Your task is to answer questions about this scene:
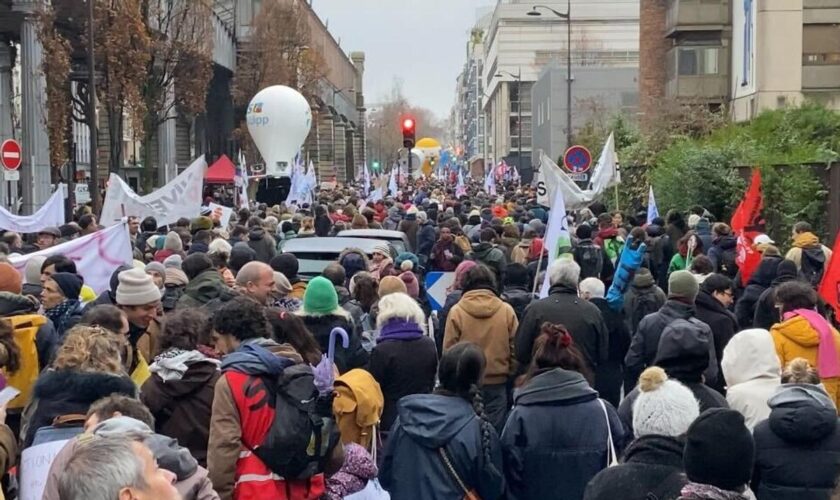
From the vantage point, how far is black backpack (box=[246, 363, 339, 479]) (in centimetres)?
541

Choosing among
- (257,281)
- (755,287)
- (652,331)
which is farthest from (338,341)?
(755,287)

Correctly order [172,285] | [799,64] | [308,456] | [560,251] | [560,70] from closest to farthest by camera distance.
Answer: [308,456]
[172,285]
[560,251]
[799,64]
[560,70]

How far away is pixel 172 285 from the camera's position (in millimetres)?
9617

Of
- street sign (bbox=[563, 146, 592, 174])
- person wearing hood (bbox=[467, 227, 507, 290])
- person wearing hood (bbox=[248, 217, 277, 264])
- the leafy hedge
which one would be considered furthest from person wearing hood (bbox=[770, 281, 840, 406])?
street sign (bbox=[563, 146, 592, 174])

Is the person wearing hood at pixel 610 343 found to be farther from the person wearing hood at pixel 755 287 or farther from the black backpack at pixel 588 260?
the black backpack at pixel 588 260

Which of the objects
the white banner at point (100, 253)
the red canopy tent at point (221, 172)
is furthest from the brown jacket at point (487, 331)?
the red canopy tent at point (221, 172)

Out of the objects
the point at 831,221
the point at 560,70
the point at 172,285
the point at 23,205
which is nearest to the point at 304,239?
the point at 172,285

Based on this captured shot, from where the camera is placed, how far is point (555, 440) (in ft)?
19.9

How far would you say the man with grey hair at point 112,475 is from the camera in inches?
126

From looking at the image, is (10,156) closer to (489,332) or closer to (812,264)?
(812,264)

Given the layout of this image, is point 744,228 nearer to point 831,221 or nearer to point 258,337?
point 831,221

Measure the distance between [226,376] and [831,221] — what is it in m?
16.1

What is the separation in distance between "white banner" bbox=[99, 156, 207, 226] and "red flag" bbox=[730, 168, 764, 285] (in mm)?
8018

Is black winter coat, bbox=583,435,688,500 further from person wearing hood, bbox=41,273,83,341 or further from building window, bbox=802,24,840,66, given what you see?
building window, bbox=802,24,840,66
